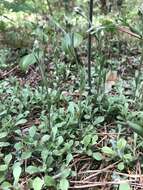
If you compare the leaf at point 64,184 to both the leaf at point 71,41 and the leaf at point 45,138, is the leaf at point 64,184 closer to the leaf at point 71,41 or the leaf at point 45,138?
the leaf at point 45,138

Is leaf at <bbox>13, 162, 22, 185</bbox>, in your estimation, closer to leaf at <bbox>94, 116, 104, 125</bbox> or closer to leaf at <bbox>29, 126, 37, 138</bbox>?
leaf at <bbox>29, 126, 37, 138</bbox>

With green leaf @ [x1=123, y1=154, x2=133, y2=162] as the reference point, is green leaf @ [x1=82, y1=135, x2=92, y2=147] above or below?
above

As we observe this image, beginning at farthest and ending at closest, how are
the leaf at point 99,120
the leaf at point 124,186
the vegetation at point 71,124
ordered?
the leaf at point 99,120, the vegetation at point 71,124, the leaf at point 124,186

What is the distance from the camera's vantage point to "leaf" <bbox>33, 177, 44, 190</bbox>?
1.63 meters

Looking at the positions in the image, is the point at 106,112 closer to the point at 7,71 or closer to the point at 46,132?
the point at 46,132

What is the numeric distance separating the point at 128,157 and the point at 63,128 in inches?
15.5

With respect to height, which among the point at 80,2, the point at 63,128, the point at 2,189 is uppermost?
the point at 80,2

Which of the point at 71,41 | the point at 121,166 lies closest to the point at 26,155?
the point at 121,166

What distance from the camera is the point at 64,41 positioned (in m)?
1.95

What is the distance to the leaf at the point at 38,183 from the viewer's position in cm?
163

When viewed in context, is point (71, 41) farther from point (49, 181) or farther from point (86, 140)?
point (49, 181)

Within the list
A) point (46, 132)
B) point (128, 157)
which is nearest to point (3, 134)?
point (46, 132)

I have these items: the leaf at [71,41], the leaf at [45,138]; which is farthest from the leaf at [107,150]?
the leaf at [71,41]

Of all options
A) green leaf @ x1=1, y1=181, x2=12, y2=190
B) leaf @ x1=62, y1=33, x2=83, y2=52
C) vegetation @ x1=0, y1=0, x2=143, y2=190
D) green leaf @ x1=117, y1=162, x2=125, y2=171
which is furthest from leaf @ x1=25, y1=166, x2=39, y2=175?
leaf @ x1=62, y1=33, x2=83, y2=52
